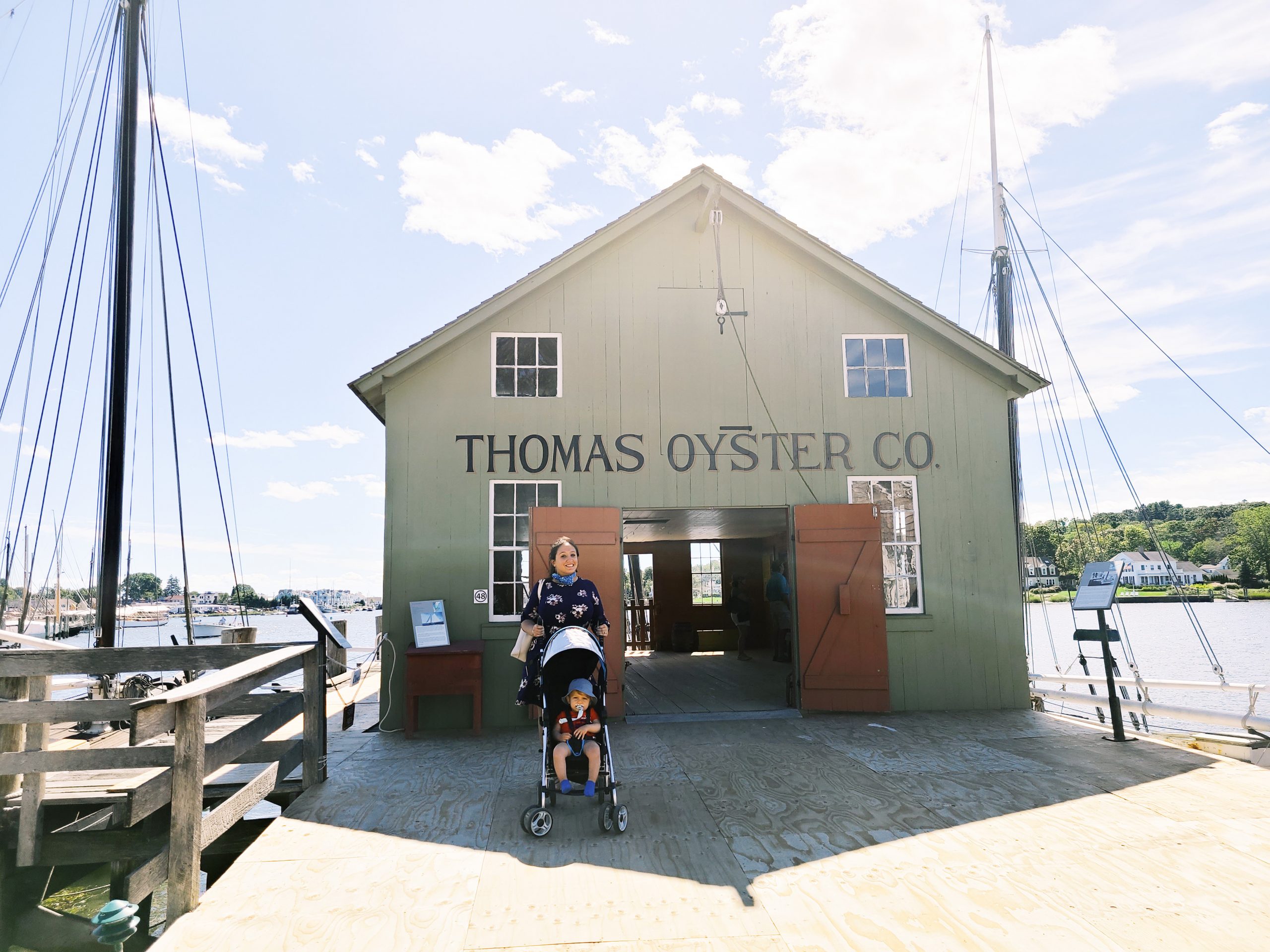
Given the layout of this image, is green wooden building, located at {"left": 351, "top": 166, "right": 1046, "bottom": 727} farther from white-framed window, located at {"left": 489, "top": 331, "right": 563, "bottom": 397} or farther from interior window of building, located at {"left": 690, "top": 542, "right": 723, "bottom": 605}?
interior window of building, located at {"left": 690, "top": 542, "right": 723, "bottom": 605}

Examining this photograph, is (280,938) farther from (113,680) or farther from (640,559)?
(640,559)

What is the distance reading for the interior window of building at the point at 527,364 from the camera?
8.96m

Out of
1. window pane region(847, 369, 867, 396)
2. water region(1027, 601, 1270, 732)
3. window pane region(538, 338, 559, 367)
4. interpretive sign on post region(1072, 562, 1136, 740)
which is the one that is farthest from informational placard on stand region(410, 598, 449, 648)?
water region(1027, 601, 1270, 732)

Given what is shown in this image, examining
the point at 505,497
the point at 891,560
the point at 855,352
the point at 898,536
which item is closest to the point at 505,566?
the point at 505,497

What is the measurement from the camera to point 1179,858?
170 inches

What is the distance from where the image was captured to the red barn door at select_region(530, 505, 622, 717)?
8.34 meters

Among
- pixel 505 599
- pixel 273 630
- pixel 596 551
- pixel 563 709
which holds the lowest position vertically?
pixel 273 630

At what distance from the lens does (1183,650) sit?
36.1 m

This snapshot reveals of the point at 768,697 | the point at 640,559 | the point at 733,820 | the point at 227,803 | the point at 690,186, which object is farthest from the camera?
the point at 640,559

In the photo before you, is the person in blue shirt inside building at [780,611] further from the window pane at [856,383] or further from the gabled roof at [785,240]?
the gabled roof at [785,240]

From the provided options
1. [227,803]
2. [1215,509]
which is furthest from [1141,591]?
[227,803]

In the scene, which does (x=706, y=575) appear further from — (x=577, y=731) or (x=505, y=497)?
(x=577, y=731)

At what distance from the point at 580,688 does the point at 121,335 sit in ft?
28.1

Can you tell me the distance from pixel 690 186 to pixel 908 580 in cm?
517
